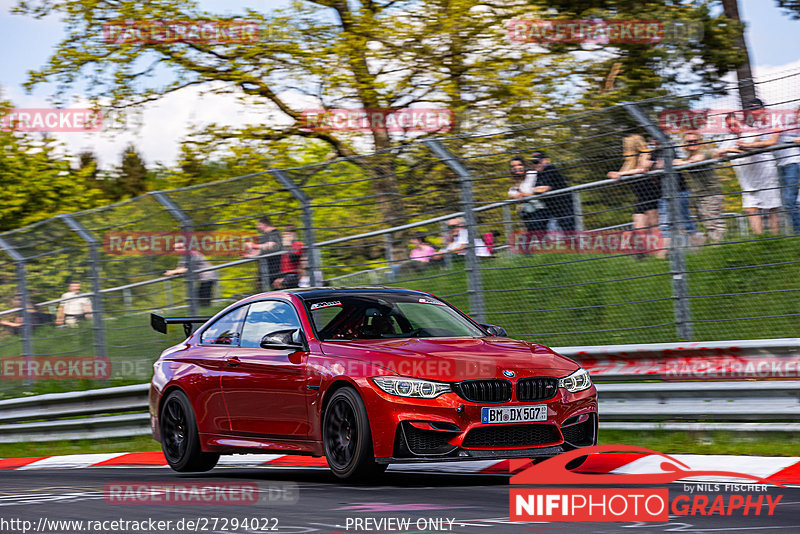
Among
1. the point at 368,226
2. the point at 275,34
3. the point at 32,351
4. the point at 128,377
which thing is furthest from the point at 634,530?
the point at 275,34

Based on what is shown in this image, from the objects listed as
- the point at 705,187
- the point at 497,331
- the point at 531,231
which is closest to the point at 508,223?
the point at 531,231

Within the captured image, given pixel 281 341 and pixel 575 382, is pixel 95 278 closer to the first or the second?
pixel 281 341

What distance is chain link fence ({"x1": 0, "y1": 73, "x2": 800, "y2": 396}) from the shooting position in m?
10.1

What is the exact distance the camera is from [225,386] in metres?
9.75

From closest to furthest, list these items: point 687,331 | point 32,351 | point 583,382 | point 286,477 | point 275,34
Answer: point 583,382, point 286,477, point 687,331, point 32,351, point 275,34

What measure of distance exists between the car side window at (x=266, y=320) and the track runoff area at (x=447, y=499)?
1.13 m

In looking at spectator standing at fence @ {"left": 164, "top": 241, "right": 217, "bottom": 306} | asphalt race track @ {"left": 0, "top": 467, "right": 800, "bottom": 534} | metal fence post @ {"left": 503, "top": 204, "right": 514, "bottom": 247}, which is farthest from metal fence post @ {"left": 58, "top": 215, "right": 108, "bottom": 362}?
metal fence post @ {"left": 503, "top": 204, "right": 514, "bottom": 247}

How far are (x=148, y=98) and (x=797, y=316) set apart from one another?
16.6 metres

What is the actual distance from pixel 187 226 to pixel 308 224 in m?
1.66

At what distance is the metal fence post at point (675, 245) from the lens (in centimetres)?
1045

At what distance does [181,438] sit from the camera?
1038 cm

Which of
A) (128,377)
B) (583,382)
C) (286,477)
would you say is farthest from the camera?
(128,377)

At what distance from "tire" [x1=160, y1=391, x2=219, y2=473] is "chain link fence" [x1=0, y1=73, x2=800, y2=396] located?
3.18 m

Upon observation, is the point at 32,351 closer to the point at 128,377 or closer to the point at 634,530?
the point at 128,377
